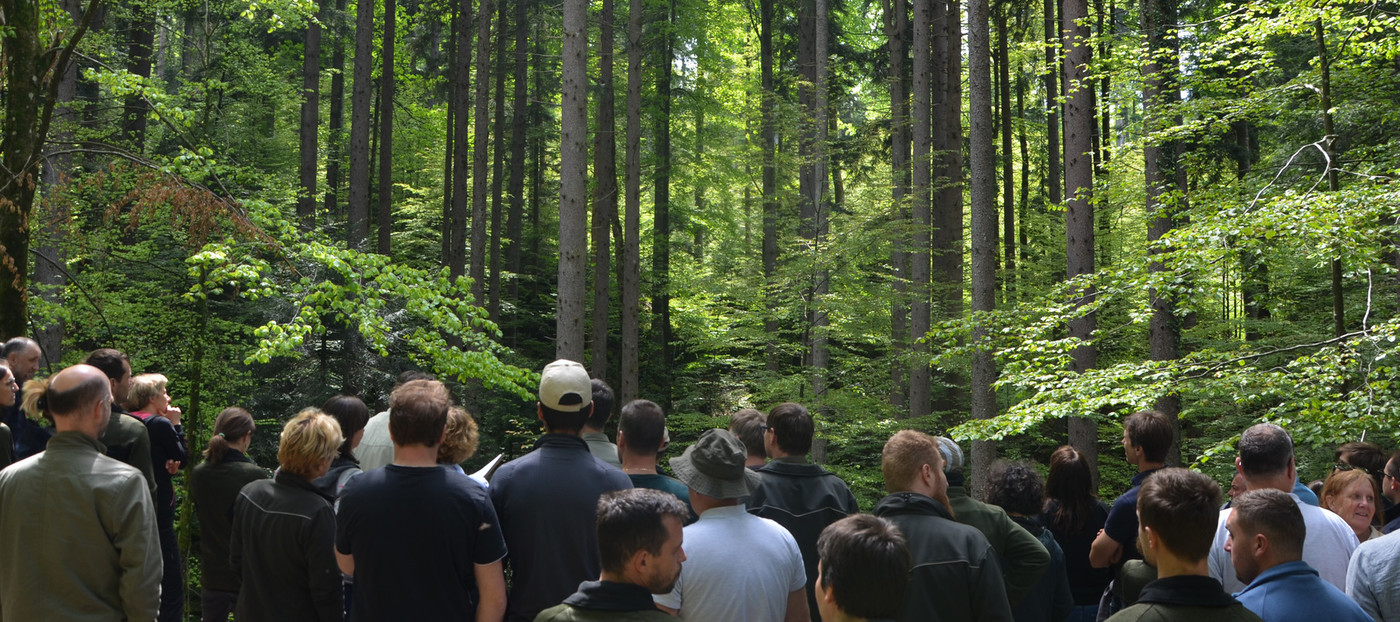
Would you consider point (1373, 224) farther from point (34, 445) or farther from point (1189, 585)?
point (34, 445)

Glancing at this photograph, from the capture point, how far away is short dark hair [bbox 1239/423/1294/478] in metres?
4.01

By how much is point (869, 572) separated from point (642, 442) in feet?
6.16

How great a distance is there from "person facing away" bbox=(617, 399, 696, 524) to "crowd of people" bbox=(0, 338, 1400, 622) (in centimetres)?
1

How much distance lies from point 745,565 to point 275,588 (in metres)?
2.18

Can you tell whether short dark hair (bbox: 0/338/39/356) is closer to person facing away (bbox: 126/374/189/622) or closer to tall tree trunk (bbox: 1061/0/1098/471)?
person facing away (bbox: 126/374/189/622)

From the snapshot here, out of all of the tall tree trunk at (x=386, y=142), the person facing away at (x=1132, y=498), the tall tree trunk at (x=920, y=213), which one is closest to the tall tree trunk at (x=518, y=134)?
the tall tree trunk at (x=386, y=142)

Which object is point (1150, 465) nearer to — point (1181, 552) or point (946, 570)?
point (946, 570)

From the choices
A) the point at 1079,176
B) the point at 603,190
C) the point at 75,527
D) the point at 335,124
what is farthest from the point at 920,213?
the point at 335,124

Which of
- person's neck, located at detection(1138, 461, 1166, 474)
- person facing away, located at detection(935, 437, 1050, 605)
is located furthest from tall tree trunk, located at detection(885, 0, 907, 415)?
person facing away, located at detection(935, 437, 1050, 605)

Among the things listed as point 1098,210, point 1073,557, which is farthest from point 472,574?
point 1098,210

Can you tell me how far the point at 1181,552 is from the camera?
2.85 m

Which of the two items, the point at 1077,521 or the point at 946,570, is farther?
the point at 1077,521

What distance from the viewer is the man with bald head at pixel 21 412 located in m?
5.82

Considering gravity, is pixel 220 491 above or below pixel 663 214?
below
